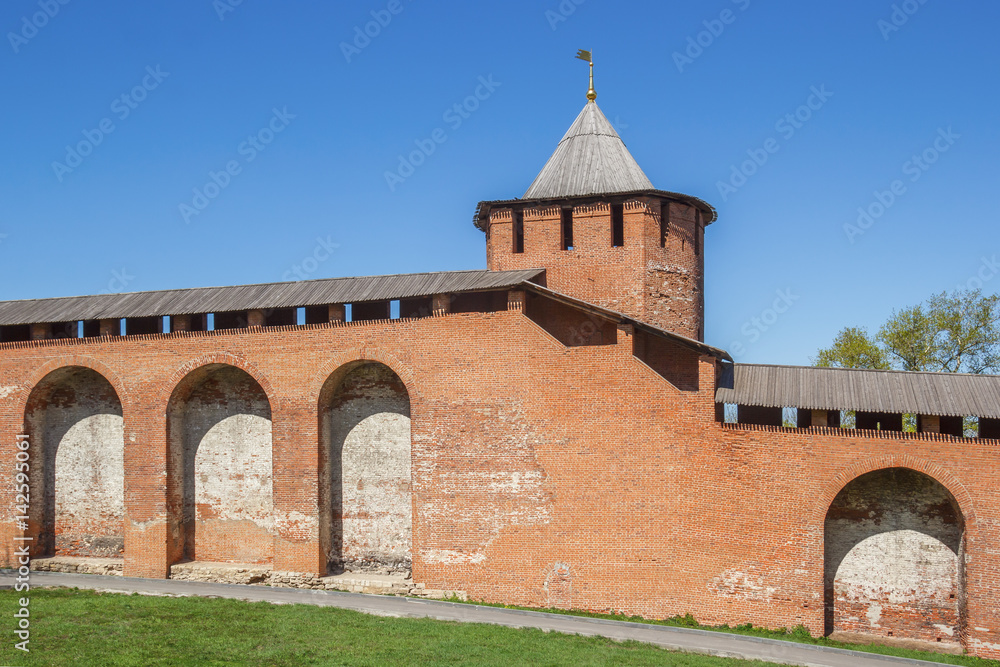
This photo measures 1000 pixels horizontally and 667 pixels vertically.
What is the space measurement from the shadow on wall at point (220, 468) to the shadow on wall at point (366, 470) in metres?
1.47

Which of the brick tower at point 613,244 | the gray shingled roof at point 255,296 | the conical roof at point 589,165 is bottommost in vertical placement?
the gray shingled roof at point 255,296

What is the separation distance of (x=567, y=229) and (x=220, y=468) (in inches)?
366

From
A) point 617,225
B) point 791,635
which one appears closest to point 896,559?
point 791,635

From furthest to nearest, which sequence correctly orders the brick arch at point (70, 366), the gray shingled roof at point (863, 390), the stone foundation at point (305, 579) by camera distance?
the brick arch at point (70, 366)
the stone foundation at point (305, 579)
the gray shingled roof at point (863, 390)

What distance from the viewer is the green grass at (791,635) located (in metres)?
11.9

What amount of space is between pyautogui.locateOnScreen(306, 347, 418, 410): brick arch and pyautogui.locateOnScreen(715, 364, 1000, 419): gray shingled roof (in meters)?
5.87

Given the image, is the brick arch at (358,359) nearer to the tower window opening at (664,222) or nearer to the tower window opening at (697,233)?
the tower window opening at (664,222)

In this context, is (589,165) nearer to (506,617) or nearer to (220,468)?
(506,617)

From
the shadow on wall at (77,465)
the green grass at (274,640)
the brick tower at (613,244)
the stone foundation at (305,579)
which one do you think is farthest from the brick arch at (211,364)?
the brick tower at (613,244)

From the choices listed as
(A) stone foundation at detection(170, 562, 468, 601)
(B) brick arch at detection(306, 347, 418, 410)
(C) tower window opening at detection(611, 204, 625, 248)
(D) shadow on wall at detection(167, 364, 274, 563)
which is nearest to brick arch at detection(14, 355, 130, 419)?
(D) shadow on wall at detection(167, 364, 274, 563)

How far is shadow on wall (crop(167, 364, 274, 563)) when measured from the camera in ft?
53.1

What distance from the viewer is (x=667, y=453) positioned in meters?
13.4

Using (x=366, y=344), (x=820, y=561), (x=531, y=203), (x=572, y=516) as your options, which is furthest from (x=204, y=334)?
(x=820, y=561)

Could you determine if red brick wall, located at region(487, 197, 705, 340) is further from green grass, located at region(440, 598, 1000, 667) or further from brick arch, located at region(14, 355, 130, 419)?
brick arch, located at region(14, 355, 130, 419)
